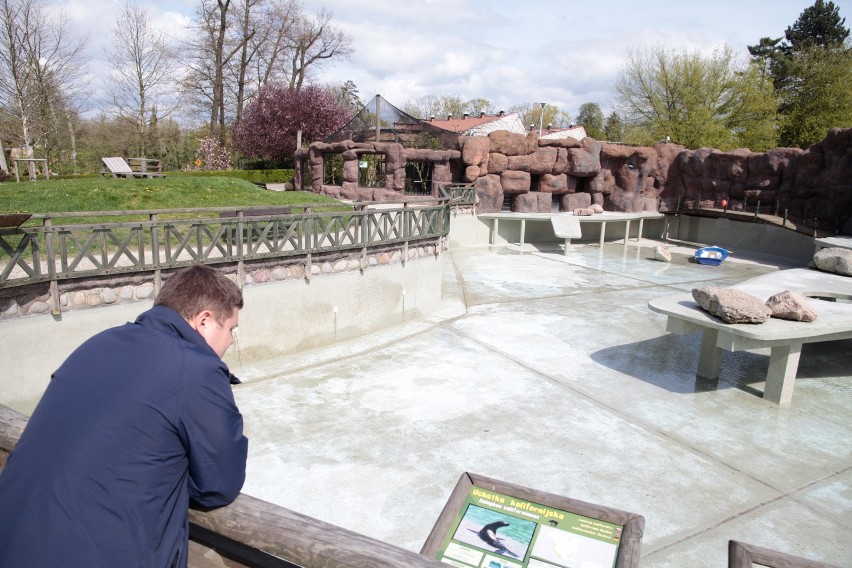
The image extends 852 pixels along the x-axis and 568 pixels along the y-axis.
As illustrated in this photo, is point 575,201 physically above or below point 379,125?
below

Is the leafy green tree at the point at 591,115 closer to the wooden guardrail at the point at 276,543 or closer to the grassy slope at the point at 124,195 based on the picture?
the grassy slope at the point at 124,195

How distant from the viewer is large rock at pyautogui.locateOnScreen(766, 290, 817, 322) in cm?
634

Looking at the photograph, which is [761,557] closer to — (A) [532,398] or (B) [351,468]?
(B) [351,468]

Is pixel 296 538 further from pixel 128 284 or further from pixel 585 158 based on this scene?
pixel 585 158

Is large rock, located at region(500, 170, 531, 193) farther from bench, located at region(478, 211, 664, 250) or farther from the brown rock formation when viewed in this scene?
bench, located at region(478, 211, 664, 250)

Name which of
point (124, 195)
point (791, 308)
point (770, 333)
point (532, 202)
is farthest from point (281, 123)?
point (770, 333)

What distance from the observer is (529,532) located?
223 centimetres

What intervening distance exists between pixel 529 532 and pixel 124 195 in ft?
36.5

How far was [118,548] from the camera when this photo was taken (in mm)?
1468

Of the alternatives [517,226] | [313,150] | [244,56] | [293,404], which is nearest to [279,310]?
[293,404]

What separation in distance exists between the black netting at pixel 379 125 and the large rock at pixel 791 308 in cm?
1552

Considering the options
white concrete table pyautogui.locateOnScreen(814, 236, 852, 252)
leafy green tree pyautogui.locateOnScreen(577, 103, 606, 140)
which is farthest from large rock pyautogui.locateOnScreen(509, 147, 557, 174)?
leafy green tree pyautogui.locateOnScreen(577, 103, 606, 140)

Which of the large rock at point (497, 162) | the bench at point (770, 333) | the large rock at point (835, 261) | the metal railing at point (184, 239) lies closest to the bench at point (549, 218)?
the large rock at point (497, 162)

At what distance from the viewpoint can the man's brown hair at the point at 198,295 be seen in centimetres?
183
